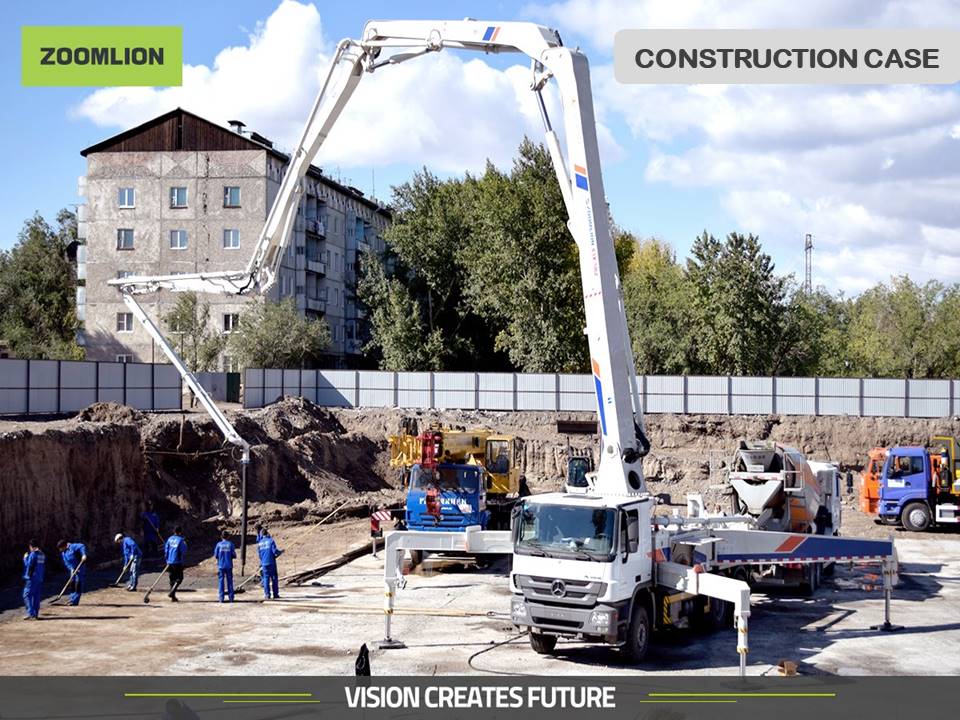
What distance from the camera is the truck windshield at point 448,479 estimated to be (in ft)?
84.7

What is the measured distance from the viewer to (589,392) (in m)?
49.6

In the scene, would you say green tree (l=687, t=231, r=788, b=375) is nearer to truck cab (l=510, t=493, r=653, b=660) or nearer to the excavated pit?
the excavated pit

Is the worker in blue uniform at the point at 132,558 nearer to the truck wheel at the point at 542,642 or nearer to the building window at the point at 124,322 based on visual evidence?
the truck wheel at the point at 542,642

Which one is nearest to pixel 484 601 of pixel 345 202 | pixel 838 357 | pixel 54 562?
pixel 54 562

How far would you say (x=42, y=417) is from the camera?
37.5 metres

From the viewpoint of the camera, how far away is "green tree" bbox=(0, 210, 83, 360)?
253 ft

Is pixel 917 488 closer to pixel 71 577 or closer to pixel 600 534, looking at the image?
pixel 600 534

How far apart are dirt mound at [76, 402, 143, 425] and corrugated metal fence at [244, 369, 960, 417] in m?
13.5

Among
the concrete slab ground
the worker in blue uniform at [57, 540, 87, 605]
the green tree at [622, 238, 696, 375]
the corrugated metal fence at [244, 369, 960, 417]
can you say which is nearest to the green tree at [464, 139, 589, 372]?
the green tree at [622, 238, 696, 375]

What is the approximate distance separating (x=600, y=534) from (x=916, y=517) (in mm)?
21095

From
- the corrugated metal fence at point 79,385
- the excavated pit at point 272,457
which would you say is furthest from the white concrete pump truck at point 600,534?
the corrugated metal fence at point 79,385
